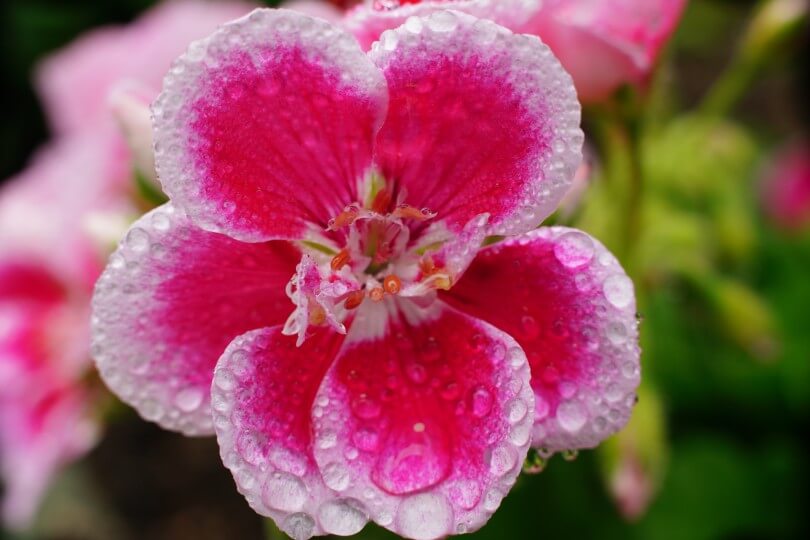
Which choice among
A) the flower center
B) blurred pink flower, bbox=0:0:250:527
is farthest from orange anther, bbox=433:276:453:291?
blurred pink flower, bbox=0:0:250:527

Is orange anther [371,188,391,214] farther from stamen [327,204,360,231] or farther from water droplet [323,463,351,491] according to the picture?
water droplet [323,463,351,491]

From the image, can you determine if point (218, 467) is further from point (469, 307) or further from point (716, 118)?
point (469, 307)

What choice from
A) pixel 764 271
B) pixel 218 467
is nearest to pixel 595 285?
pixel 764 271

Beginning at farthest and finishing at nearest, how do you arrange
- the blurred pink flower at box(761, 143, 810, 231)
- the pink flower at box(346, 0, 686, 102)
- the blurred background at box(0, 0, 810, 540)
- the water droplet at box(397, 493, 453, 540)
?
1. the blurred pink flower at box(761, 143, 810, 231)
2. the blurred background at box(0, 0, 810, 540)
3. the pink flower at box(346, 0, 686, 102)
4. the water droplet at box(397, 493, 453, 540)

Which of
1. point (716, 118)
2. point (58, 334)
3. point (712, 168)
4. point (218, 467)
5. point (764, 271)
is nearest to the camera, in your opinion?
point (58, 334)

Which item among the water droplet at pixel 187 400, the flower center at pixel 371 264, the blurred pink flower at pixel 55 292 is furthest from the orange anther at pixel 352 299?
the blurred pink flower at pixel 55 292

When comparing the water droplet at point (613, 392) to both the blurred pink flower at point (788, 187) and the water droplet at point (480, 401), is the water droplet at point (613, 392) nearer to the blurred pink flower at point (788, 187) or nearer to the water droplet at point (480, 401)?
the water droplet at point (480, 401)
